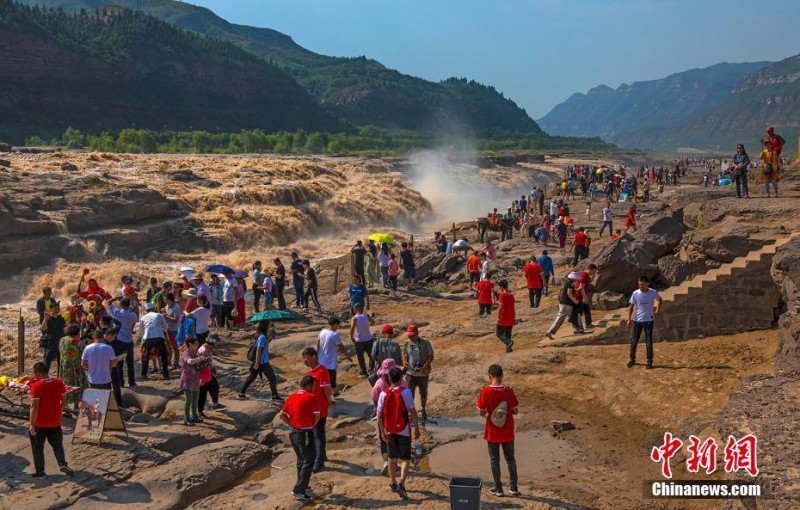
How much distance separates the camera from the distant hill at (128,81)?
89.0 metres

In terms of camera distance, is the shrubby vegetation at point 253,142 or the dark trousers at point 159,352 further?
the shrubby vegetation at point 253,142

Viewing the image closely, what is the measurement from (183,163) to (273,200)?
6.66 meters

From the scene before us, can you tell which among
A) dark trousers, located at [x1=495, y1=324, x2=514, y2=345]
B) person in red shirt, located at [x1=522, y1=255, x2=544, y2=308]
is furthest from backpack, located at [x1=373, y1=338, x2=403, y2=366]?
person in red shirt, located at [x1=522, y1=255, x2=544, y2=308]

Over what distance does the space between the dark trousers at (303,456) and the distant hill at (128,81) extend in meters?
79.9

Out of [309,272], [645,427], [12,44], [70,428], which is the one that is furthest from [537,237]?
[12,44]

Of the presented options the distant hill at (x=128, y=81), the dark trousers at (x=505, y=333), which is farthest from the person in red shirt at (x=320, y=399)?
the distant hill at (x=128, y=81)

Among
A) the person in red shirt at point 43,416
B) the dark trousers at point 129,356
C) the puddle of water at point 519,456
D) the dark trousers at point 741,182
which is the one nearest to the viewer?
the person in red shirt at point 43,416

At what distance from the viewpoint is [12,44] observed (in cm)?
9025

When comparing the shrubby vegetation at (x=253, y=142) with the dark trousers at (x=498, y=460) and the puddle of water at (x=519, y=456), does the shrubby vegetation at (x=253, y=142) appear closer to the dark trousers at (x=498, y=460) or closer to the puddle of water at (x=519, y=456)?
the puddle of water at (x=519, y=456)

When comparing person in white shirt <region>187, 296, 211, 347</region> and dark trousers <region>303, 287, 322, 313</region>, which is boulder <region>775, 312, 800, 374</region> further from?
dark trousers <region>303, 287, 322, 313</region>

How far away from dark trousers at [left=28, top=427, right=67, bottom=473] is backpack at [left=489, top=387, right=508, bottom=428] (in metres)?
4.71

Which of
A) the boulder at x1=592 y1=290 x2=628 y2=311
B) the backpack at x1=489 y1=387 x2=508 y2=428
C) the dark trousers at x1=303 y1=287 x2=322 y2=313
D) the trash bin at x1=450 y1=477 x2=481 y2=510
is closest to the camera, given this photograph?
the trash bin at x1=450 y1=477 x2=481 y2=510

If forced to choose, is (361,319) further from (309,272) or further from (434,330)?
(309,272)

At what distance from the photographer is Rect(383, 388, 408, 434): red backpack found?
7.46m
